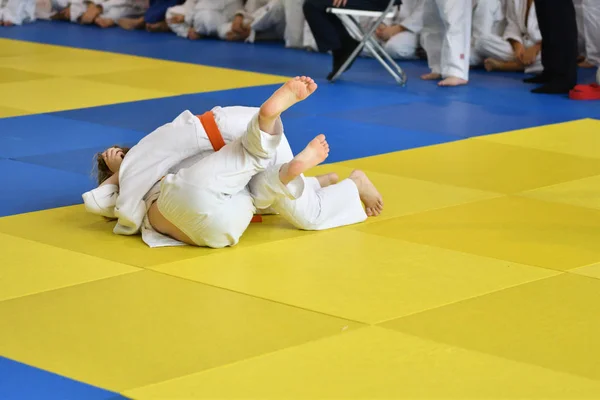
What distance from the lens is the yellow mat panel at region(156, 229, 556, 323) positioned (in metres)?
4.21

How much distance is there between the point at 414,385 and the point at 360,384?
0.55 ft

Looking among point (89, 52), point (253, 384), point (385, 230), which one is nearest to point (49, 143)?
point (385, 230)

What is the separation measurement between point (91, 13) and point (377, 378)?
12.6 metres

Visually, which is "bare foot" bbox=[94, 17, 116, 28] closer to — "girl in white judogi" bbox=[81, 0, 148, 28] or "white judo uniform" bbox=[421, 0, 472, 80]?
"girl in white judogi" bbox=[81, 0, 148, 28]

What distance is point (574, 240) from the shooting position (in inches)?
200

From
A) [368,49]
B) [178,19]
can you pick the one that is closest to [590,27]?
[368,49]

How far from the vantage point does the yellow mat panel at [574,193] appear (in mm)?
5803

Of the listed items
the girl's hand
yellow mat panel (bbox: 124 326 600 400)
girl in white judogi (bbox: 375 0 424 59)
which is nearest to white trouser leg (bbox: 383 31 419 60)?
girl in white judogi (bbox: 375 0 424 59)

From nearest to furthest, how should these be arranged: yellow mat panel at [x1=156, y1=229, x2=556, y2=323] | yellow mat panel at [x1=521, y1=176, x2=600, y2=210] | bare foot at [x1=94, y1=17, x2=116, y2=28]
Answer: yellow mat panel at [x1=156, y1=229, x2=556, y2=323], yellow mat panel at [x1=521, y1=176, x2=600, y2=210], bare foot at [x1=94, y1=17, x2=116, y2=28]

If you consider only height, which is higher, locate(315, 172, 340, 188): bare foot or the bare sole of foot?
the bare sole of foot

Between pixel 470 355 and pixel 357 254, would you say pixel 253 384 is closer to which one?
pixel 470 355

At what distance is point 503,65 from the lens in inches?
431

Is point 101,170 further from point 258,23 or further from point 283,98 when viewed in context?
point 258,23

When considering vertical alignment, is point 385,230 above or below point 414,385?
below
